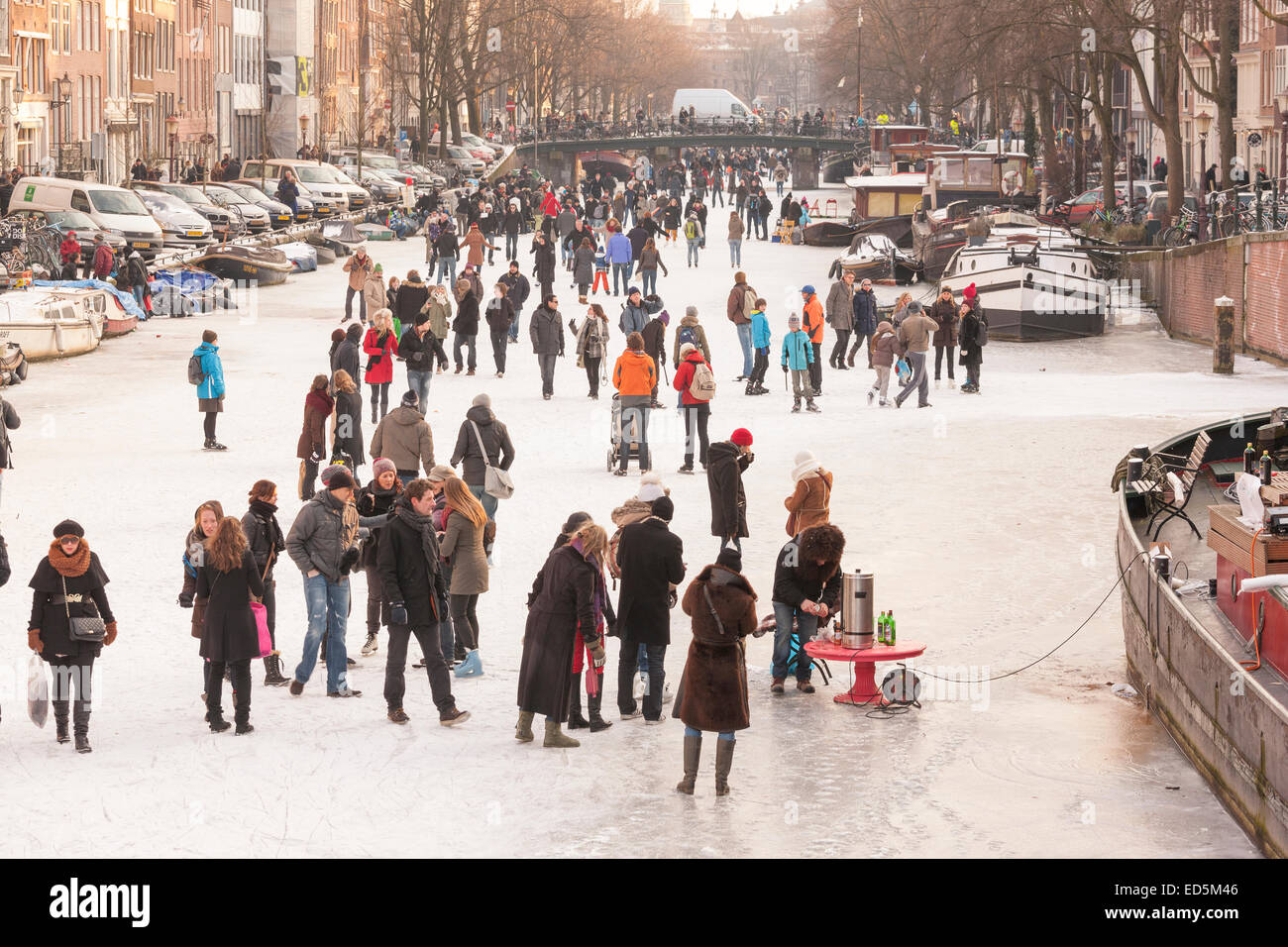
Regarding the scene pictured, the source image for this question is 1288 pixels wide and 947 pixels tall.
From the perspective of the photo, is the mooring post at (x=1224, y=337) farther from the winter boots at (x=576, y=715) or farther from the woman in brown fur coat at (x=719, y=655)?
the woman in brown fur coat at (x=719, y=655)

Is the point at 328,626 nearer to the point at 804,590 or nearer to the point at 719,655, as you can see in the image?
the point at 804,590

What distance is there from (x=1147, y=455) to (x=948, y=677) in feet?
13.8

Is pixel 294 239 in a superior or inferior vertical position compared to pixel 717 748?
superior

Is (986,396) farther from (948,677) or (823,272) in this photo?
(823,272)

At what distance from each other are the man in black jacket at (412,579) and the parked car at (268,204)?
4147 centimetres

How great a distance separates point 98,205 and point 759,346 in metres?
22.7

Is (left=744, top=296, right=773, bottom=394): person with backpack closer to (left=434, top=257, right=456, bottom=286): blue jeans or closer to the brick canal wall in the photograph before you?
the brick canal wall

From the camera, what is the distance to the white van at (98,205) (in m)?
42.0

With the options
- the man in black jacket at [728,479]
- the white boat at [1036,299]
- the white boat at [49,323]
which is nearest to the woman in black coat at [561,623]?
the man in black jacket at [728,479]

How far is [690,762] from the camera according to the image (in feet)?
32.9

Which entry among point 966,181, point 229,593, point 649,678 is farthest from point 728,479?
point 966,181

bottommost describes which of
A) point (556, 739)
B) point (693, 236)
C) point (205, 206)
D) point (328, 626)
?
point (556, 739)
